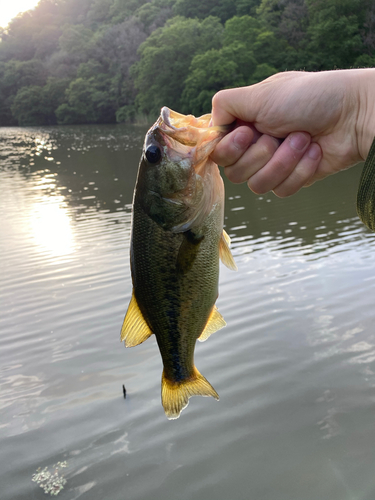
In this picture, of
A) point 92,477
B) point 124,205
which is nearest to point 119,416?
point 92,477

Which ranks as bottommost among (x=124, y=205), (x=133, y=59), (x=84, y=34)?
(x=124, y=205)

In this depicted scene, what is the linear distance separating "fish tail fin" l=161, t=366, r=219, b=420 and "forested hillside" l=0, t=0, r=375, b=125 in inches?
1108

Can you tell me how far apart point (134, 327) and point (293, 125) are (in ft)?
4.52

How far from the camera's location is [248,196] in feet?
53.4

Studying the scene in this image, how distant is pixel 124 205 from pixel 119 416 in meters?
11.9

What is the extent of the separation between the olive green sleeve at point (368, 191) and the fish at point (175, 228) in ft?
2.17

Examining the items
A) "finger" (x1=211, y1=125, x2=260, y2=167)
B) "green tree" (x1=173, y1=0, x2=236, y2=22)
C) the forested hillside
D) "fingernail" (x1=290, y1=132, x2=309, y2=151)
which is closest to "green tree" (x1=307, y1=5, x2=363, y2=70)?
the forested hillside

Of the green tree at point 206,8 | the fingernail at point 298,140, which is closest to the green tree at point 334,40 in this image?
the green tree at point 206,8

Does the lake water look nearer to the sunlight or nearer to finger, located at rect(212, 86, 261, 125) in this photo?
the sunlight

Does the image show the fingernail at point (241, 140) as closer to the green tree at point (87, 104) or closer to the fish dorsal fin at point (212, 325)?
the fish dorsal fin at point (212, 325)

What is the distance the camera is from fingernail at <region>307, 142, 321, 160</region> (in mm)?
2572

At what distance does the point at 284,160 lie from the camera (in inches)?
97.7

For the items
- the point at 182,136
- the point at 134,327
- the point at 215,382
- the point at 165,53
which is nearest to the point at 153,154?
the point at 182,136

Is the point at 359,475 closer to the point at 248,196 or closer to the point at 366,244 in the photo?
the point at 366,244
